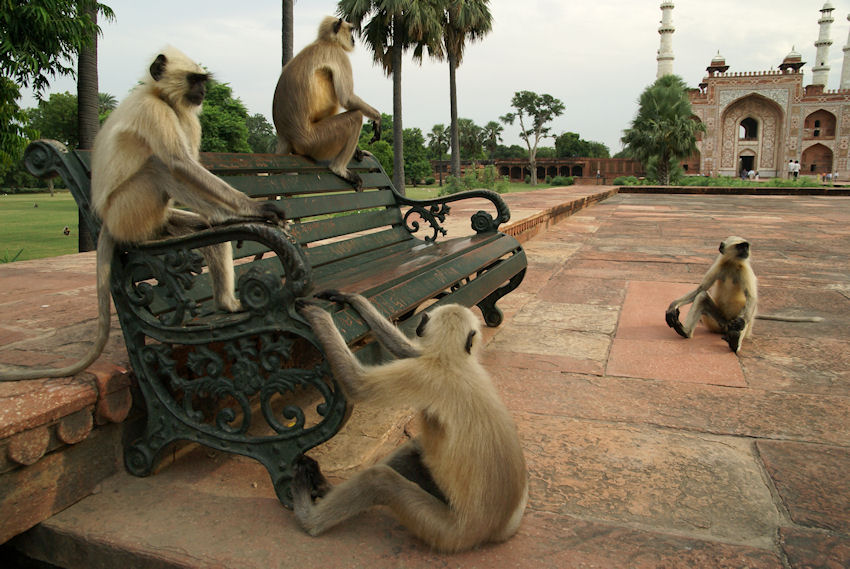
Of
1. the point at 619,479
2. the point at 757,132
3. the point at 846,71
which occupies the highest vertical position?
the point at 846,71

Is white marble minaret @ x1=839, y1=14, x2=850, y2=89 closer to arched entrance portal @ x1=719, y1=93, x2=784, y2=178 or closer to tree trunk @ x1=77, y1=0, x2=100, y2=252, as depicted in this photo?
arched entrance portal @ x1=719, y1=93, x2=784, y2=178

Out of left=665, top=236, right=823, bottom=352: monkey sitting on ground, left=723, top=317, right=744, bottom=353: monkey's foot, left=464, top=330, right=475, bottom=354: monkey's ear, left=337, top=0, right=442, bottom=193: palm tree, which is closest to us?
left=464, top=330, right=475, bottom=354: monkey's ear

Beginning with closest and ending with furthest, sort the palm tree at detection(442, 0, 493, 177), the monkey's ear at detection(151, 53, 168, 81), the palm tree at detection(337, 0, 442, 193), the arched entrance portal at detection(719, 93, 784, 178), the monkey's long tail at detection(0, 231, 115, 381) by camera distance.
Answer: the monkey's long tail at detection(0, 231, 115, 381), the monkey's ear at detection(151, 53, 168, 81), the palm tree at detection(337, 0, 442, 193), the palm tree at detection(442, 0, 493, 177), the arched entrance portal at detection(719, 93, 784, 178)

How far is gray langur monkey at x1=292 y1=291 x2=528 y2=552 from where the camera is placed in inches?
65.0

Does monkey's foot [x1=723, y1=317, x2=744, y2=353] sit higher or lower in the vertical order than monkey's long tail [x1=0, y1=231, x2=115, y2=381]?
lower

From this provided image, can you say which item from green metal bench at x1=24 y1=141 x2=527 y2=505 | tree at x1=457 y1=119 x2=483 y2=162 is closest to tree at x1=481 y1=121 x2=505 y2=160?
tree at x1=457 y1=119 x2=483 y2=162

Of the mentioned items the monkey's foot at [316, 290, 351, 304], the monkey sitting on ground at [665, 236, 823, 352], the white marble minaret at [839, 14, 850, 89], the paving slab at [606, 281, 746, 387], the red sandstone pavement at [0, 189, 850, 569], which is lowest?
the red sandstone pavement at [0, 189, 850, 569]

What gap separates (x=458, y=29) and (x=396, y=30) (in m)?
4.56

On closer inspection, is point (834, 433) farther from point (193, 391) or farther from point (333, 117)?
point (333, 117)

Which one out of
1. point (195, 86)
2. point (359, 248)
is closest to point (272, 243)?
point (195, 86)

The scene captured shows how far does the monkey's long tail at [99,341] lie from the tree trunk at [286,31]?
1292 centimetres

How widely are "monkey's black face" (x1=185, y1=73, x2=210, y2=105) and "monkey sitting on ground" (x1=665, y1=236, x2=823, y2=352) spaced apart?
2.94 m

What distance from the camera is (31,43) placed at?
10289 millimetres

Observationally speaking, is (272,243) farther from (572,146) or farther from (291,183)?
(572,146)
